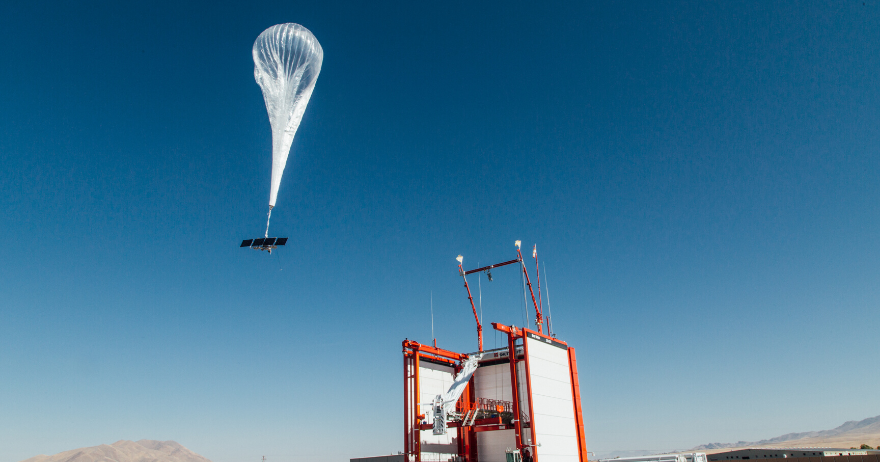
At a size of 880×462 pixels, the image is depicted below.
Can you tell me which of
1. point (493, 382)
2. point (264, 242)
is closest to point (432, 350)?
point (493, 382)

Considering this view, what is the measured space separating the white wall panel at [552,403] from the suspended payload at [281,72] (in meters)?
19.5

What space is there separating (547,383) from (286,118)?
2288cm

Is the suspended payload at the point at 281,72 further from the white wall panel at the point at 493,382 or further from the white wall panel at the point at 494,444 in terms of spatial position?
the white wall panel at the point at 494,444

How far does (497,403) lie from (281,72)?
24.8m

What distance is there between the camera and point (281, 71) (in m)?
20.6

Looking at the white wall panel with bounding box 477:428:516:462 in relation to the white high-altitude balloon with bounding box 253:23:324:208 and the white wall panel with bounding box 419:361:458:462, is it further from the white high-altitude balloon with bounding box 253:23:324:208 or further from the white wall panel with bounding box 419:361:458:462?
the white high-altitude balloon with bounding box 253:23:324:208

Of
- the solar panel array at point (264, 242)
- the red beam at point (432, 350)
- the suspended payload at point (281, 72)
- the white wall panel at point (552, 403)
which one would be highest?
the suspended payload at point (281, 72)

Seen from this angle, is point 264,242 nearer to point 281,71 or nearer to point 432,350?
point 281,71

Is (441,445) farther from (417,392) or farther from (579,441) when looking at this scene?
(579,441)

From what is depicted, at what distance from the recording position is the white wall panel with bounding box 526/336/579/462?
102ft

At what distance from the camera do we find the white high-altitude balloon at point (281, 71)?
20.2 metres

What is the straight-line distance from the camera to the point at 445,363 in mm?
38719

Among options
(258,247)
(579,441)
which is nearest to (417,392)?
(579,441)

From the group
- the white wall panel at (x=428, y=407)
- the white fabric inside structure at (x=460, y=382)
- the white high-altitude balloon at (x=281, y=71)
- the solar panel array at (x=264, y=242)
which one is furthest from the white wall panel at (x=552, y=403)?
the white high-altitude balloon at (x=281, y=71)
